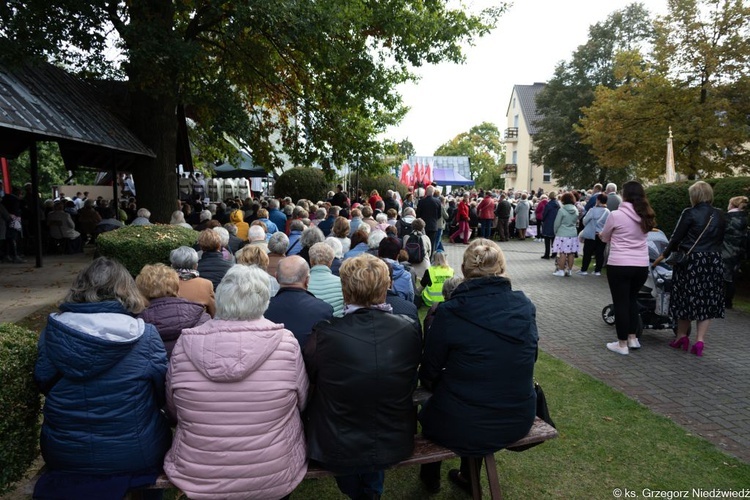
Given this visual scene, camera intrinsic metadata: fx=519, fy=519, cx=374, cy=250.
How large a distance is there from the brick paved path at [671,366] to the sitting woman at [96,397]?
14.1 feet

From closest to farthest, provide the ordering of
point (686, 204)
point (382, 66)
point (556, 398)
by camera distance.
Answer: point (556, 398), point (686, 204), point (382, 66)

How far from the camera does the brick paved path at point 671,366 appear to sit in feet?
15.3

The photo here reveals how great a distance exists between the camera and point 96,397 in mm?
2600

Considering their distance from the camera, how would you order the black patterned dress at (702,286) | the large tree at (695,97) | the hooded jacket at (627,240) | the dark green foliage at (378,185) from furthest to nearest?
the dark green foliage at (378,185) < the large tree at (695,97) < the black patterned dress at (702,286) < the hooded jacket at (627,240)

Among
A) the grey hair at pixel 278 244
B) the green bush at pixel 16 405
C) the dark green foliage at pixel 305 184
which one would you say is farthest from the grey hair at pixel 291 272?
the dark green foliage at pixel 305 184

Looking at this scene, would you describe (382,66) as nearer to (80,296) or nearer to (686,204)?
(686,204)

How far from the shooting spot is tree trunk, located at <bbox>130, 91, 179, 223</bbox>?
40.0 feet

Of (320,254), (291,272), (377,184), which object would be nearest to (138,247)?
(320,254)

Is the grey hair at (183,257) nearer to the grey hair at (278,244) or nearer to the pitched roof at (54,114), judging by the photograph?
the grey hair at (278,244)

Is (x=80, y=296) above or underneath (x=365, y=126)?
underneath

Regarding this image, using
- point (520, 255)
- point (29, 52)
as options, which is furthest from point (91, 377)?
point (520, 255)

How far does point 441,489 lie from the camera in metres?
3.69

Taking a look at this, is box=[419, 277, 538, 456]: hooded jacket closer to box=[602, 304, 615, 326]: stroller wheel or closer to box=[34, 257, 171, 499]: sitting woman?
box=[34, 257, 171, 499]: sitting woman

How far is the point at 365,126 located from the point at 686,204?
757cm
